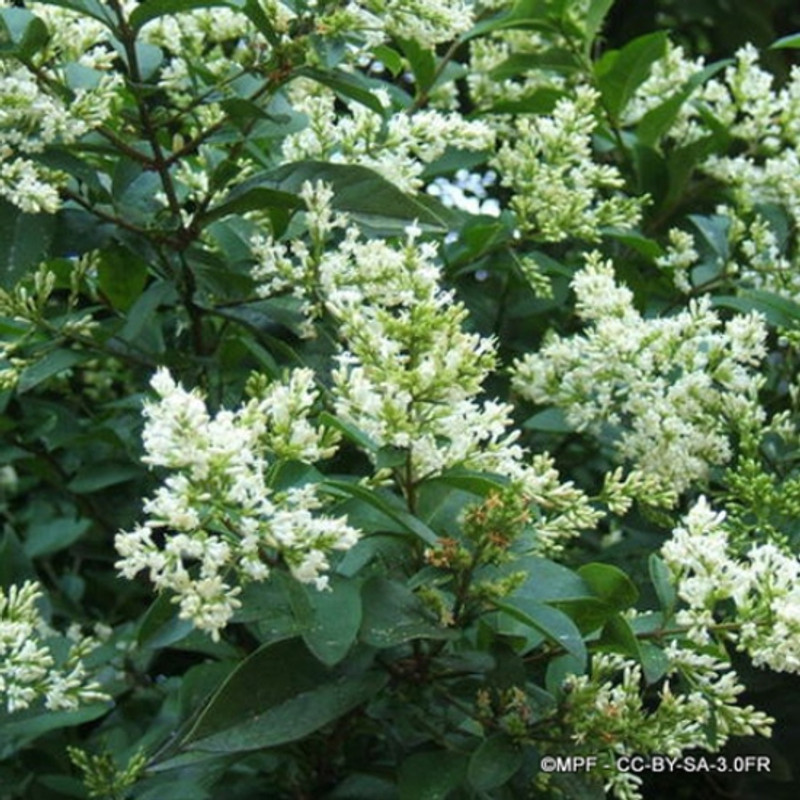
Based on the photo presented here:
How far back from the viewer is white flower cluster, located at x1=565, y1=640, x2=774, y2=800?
161cm

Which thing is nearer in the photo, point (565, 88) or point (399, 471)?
point (399, 471)

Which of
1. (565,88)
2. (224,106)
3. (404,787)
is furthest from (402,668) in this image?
(565,88)

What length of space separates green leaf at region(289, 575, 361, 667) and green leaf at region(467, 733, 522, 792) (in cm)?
19

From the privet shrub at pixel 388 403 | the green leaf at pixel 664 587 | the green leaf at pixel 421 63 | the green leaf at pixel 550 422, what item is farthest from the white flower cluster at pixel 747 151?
the green leaf at pixel 664 587

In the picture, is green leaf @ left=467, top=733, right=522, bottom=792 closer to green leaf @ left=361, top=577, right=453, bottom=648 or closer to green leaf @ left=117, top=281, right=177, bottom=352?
green leaf @ left=361, top=577, right=453, bottom=648

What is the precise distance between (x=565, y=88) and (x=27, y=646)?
4.90ft

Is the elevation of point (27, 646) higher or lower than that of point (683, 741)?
higher

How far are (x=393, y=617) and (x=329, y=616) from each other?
2.6 inches

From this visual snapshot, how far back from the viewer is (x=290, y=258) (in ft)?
6.57

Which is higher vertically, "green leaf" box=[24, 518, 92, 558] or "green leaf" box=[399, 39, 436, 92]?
"green leaf" box=[399, 39, 436, 92]

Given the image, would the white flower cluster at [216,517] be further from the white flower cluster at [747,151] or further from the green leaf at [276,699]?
the white flower cluster at [747,151]

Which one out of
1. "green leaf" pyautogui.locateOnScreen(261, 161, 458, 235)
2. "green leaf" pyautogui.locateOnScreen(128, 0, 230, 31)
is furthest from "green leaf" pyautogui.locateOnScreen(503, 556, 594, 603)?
"green leaf" pyautogui.locateOnScreen(128, 0, 230, 31)

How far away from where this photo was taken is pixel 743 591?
1.59 meters

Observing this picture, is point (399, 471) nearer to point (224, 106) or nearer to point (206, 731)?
point (206, 731)
